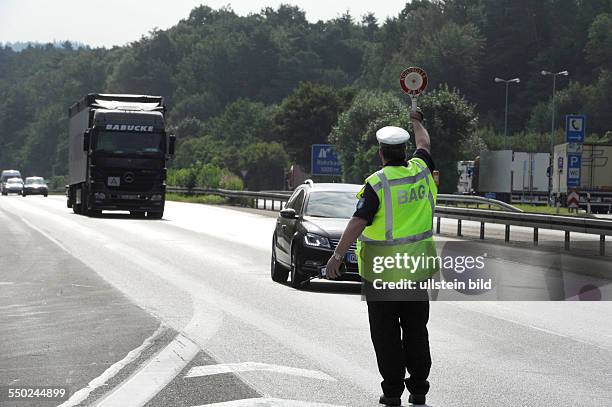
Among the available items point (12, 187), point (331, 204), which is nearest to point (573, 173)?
point (331, 204)

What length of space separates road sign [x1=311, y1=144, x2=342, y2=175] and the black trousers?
4962cm

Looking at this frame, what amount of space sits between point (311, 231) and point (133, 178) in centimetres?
2349

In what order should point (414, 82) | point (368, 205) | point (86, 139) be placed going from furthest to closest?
1. point (86, 139)
2. point (414, 82)
3. point (368, 205)

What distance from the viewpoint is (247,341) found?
38.5 feet

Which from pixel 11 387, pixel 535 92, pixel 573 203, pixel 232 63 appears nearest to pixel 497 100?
pixel 535 92

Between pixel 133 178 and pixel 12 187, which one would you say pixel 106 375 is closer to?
pixel 133 178

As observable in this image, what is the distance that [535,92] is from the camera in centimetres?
13100

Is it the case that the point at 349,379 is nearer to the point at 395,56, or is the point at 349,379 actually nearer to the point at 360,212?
the point at 360,212

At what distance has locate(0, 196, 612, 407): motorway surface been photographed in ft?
29.4

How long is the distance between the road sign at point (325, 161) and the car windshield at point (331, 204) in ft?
126

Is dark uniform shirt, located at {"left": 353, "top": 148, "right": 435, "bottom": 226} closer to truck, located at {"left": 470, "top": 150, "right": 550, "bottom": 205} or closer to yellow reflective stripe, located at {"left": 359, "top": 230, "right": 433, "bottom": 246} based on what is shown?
yellow reflective stripe, located at {"left": 359, "top": 230, "right": 433, "bottom": 246}

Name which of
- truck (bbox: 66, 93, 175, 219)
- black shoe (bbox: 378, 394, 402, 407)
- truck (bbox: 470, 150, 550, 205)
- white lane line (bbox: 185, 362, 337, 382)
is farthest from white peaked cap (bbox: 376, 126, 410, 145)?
truck (bbox: 470, 150, 550, 205)

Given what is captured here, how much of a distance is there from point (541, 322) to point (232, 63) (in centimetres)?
18758

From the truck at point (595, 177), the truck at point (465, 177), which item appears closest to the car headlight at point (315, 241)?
the truck at point (595, 177)
